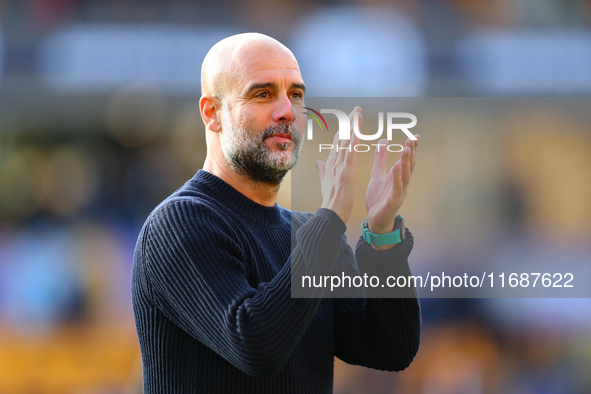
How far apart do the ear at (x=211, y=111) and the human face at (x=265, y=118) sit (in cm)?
4

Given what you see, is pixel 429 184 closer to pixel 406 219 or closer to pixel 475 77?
pixel 406 219

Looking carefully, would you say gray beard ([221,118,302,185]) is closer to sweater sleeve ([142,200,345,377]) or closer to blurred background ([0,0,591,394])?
sweater sleeve ([142,200,345,377])

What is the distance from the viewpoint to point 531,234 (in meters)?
Answer: 1.88

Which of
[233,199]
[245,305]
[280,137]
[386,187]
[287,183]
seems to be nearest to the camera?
[245,305]

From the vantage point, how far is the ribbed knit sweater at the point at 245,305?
3.83 ft

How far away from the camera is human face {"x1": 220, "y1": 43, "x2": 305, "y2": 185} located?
1.37 metres

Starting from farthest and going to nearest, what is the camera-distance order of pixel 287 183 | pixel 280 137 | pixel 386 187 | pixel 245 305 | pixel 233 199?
pixel 287 183, pixel 233 199, pixel 280 137, pixel 386 187, pixel 245 305

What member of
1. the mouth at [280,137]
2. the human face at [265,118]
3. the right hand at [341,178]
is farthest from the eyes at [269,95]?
the right hand at [341,178]

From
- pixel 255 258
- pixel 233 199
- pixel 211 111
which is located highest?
pixel 211 111

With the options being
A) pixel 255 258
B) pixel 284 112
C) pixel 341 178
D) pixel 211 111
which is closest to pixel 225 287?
pixel 255 258

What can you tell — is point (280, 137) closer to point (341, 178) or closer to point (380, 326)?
point (341, 178)

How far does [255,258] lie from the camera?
138cm

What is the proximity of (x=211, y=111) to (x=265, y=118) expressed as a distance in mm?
223

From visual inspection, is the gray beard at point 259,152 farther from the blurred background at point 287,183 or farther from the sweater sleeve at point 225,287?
the blurred background at point 287,183
